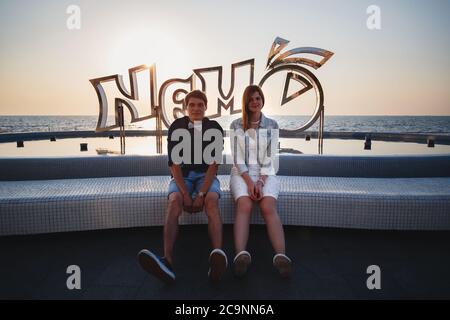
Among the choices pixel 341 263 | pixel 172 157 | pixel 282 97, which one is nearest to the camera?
pixel 341 263

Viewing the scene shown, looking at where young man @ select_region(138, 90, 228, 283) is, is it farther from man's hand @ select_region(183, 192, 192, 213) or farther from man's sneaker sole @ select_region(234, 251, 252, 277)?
man's sneaker sole @ select_region(234, 251, 252, 277)

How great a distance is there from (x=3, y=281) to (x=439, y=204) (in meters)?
3.79

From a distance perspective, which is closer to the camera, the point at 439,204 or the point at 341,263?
the point at 341,263

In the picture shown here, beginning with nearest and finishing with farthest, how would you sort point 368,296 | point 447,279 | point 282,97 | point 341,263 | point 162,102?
point 368,296
point 447,279
point 341,263
point 162,102
point 282,97

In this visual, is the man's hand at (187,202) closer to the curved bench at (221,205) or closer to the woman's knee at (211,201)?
the woman's knee at (211,201)

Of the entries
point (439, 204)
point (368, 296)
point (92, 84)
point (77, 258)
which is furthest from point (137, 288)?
point (92, 84)

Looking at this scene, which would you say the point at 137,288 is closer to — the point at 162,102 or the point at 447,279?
the point at 447,279

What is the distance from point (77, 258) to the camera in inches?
97.8

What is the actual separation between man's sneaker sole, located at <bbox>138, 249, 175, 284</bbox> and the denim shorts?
61 centimetres

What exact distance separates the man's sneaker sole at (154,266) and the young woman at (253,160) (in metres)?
0.64

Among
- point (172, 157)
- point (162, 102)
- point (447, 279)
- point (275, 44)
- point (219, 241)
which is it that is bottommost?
point (447, 279)

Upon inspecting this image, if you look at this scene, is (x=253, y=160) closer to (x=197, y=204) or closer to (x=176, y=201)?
(x=197, y=204)

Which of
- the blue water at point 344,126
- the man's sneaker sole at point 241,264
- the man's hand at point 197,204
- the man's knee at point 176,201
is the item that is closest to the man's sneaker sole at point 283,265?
the man's sneaker sole at point 241,264

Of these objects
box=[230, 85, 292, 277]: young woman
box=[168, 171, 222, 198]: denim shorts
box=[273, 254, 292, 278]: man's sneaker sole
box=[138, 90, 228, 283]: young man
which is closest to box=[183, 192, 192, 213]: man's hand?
box=[138, 90, 228, 283]: young man
